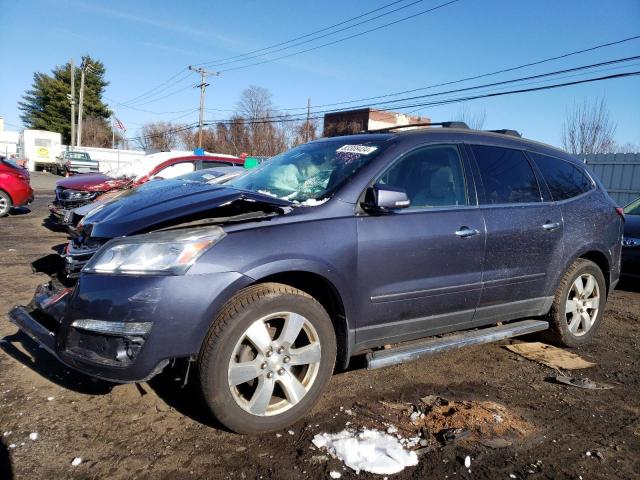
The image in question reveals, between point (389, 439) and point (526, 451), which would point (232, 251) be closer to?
point (389, 439)

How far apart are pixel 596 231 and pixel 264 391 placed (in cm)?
340

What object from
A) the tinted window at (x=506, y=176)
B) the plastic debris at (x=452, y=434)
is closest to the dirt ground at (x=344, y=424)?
the plastic debris at (x=452, y=434)

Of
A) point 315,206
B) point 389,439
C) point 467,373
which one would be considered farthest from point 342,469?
point 467,373

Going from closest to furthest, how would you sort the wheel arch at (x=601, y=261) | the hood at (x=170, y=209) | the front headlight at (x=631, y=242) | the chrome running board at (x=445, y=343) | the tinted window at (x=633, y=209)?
the hood at (x=170, y=209), the chrome running board at (x=445, y=343), the wheel arch at (x=601, y=261), the front headlight at (x=631, y=242), the tinted window at (x=633, y=209)

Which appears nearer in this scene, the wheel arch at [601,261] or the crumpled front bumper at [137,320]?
the crumpled front bumper at [137,320]

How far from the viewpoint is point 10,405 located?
9.38 ft

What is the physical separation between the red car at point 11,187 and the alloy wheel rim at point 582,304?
12.0 m

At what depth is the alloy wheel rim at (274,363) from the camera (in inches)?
102

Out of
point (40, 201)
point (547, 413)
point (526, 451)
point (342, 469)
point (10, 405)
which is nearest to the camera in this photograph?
point (342, 469)

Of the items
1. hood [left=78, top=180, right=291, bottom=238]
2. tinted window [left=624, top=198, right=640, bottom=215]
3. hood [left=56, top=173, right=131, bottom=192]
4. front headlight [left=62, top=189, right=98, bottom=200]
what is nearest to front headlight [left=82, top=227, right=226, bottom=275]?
Result: hood [left=78, top=180, right=291, bottom=238]

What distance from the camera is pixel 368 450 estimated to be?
255 cm

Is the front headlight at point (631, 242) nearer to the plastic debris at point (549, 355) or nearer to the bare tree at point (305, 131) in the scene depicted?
the plastic debris at point (549, 355)

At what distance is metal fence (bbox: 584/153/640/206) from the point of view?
14.8 metres

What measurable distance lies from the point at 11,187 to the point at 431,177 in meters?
11.3
